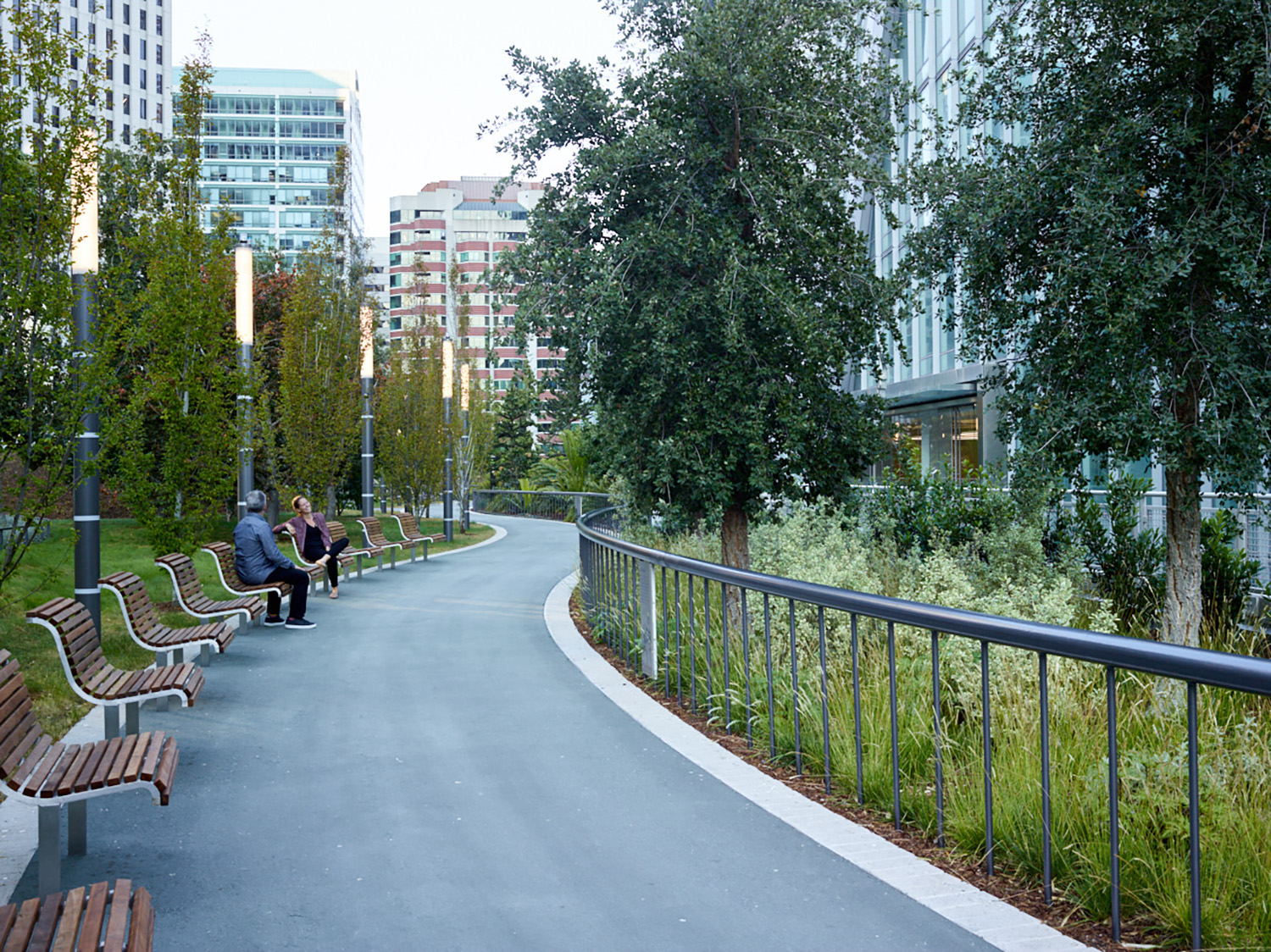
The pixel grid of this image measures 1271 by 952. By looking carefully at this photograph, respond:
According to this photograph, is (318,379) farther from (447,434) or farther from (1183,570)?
(1183,570)

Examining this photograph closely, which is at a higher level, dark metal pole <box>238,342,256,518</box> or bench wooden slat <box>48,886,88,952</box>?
dark metal pole <box>238,342,256,518</box>

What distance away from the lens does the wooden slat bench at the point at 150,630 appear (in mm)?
7859

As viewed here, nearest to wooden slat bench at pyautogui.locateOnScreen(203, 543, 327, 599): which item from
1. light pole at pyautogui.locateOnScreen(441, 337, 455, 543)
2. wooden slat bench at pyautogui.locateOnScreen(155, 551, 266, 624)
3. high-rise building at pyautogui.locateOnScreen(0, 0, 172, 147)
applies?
wooden slat bench at pyautogui.locateOnScreen(155, 551, 266, 624)

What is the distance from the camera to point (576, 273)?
10.9 m

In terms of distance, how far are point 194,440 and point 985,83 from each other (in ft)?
30.2

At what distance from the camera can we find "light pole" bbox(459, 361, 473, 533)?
1207 inches

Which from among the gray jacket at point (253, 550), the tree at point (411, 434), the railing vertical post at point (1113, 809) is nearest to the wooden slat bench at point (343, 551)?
the gray jacket at point (253, 550)

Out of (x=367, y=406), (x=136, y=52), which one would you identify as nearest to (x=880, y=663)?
(x=367, y=406)

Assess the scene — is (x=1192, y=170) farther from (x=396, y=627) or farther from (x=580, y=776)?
(x=396, y=627)

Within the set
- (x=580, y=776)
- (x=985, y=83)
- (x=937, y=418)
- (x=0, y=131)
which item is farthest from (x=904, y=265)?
(x=937, y=418)

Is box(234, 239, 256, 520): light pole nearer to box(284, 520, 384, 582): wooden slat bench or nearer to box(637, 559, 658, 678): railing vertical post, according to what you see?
box(284, 520, 384, 582): wooden slat bench

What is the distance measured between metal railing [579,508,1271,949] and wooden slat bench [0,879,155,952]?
284 cm

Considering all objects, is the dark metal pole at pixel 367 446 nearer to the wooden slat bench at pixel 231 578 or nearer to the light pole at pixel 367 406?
the light pole at pixel 367 406

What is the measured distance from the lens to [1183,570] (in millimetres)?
8602
